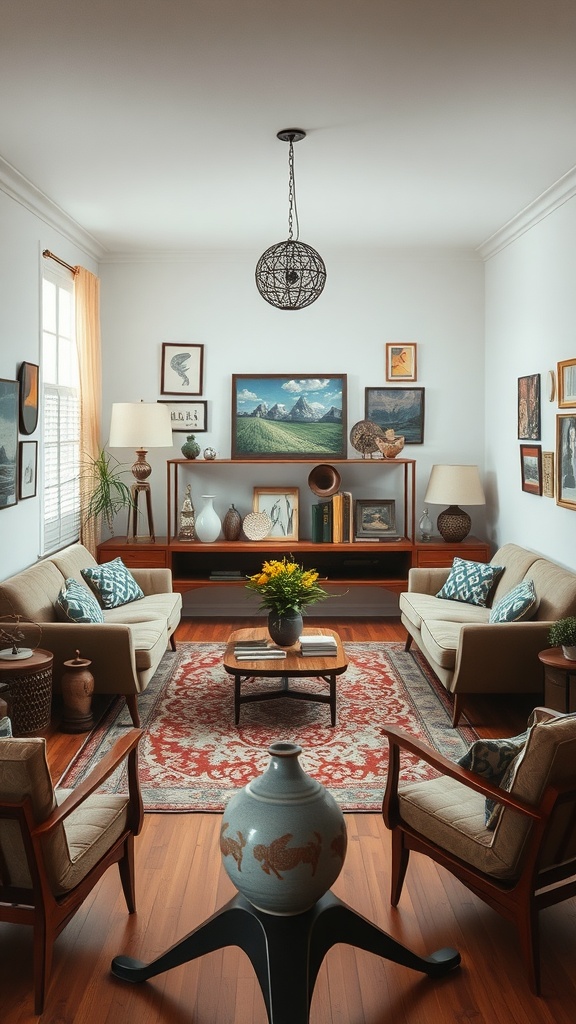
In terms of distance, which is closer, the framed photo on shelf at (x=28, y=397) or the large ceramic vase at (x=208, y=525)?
the framed photo on shelf at (x=28, y=397)

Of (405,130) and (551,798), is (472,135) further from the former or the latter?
(551,798)

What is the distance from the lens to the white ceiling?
310 cm

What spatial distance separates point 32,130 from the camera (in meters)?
4.22

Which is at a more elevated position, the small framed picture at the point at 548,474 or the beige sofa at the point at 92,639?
the small framed picture at the point at 548,474

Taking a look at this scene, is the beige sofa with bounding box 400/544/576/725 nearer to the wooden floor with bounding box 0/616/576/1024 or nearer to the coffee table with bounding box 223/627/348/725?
the coffee table with bounding box 223/627/348/725

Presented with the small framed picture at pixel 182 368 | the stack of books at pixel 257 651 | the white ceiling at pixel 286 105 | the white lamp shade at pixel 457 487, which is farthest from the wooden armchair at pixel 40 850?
the small framed picture at pixel 182 368

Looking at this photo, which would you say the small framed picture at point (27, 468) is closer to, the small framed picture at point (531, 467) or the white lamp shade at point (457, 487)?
the white lamp shade at point (457, 487)

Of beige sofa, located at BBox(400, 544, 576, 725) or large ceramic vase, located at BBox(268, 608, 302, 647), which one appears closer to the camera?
beige sofa, located at BBox(400, 544, 576, 725)

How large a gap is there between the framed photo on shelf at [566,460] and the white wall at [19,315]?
10.7 feet

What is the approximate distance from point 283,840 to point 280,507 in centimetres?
531

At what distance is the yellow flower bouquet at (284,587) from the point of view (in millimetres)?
4750

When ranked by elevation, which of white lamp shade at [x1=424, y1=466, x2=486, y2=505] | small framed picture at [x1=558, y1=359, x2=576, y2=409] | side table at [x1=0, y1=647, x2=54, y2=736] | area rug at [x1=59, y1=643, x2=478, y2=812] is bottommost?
area rug at [x1=59, y1=643, x2=478, y2=812]

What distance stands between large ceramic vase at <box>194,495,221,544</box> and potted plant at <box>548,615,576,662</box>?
3363mm

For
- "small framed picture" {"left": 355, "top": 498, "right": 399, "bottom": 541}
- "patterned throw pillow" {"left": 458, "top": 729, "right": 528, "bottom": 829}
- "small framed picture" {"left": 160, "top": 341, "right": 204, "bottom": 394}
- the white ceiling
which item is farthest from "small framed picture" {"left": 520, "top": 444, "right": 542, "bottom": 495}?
"patterned throw pillow" {"left": 458, "top": 729, "right": 528, "bottom": 829}
